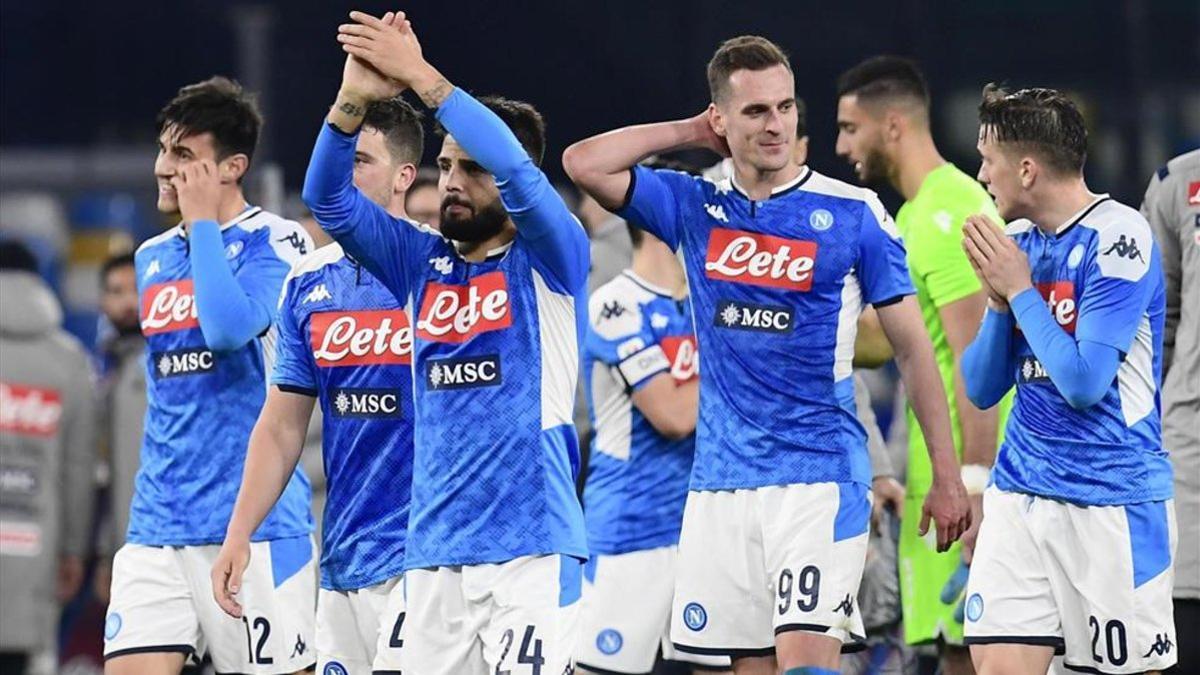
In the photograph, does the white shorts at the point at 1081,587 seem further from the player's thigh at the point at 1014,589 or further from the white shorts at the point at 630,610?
the white shorts at the point at 630,610

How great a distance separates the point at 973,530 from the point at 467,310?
221 centimetres

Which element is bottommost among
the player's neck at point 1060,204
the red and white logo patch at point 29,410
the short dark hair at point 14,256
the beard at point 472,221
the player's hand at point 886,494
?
the player's hand at point 886,494

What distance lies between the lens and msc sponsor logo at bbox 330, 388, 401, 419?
265 inches

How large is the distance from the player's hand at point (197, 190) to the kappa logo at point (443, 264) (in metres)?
1.34

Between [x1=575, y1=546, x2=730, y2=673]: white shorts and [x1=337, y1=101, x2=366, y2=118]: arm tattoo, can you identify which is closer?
[x1=337, y1=101, x2=366, y2=118]: arm tattoo

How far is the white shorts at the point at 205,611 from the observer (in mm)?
7230

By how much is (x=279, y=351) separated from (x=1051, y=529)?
2.39 m

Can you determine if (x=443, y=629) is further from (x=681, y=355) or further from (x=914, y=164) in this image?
(x=914, y=164)

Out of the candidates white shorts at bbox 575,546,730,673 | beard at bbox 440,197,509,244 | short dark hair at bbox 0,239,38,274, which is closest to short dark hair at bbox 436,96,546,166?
beard at bbox 440,197,509,244

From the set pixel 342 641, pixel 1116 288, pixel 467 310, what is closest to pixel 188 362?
pixel 342 641

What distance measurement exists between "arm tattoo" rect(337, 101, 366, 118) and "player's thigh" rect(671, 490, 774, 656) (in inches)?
66.6

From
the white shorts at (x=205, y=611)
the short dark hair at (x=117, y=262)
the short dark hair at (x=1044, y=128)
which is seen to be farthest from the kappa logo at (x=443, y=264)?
the short dark hair at (x=117, y=262)

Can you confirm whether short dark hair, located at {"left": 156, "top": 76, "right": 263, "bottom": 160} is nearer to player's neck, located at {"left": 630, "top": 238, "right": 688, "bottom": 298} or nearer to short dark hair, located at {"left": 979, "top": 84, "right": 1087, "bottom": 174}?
player's neck, located at {"left": 630, "top": 238, "right": 688, "bottom": 298}

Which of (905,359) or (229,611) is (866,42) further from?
(229,611)
